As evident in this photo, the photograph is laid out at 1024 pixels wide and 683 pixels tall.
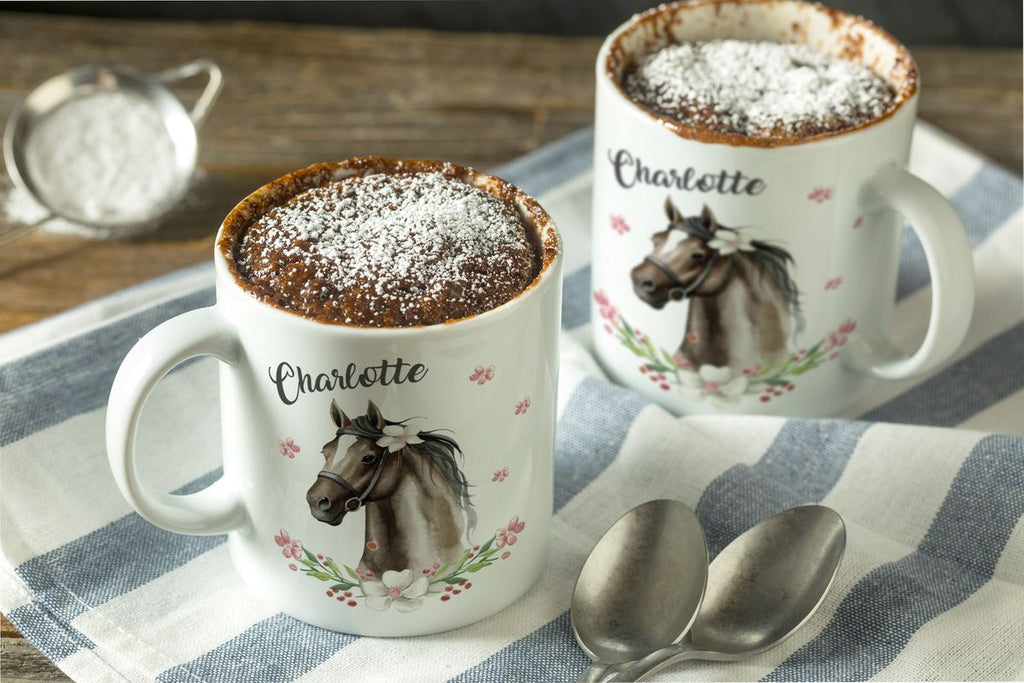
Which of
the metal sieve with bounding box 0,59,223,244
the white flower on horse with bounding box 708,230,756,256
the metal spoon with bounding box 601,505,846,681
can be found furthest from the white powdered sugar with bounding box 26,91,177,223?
the metal spoon with bounding box 601,505,846,681

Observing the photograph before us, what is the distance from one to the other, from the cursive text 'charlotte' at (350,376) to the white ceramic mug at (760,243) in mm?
285

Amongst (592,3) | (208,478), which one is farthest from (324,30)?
(208,478)

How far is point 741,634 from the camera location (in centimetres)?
70

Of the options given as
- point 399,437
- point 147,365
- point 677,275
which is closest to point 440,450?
point 399,437

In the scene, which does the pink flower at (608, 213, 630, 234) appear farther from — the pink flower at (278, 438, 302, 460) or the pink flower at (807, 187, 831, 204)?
the pink flower at (278, 438, 302, 460)

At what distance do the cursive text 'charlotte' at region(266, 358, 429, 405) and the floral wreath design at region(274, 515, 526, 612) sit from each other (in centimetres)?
10

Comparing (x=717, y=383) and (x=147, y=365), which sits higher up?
(x=147, y=365)

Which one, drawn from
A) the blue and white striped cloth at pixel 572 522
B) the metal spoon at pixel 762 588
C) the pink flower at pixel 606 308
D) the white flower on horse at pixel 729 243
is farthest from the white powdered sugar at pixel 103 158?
the metal spoon at pixel 762 588

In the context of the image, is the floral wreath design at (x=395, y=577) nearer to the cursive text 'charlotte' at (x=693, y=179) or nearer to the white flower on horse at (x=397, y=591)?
the white flower on horse at (x=397, y=591)

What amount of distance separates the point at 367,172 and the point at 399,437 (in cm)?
17

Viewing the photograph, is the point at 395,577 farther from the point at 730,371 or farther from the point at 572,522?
the point at 730,371

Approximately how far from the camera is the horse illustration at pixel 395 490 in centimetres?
63

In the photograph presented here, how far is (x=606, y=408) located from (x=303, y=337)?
30cm

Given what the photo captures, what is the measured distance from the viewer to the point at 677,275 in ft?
2.78
